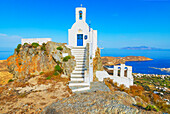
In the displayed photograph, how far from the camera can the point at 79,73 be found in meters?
14.6

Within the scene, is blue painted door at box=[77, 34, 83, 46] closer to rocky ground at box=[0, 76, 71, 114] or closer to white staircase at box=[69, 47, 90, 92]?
white staircase at box=[69, 47, 90, 92]

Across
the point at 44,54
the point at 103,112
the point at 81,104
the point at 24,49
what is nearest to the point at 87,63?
the point at 44,54

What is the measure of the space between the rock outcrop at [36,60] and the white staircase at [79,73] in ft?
3.36

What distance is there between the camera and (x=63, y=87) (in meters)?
11.7

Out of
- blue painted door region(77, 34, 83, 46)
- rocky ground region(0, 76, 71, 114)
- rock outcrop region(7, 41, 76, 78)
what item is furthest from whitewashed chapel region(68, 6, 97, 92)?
rocky ground region(0, 76, 71, 114)

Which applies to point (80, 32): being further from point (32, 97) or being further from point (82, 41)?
point (32, 97)

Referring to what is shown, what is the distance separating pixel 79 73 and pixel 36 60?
752 cm

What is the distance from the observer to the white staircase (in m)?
11.9

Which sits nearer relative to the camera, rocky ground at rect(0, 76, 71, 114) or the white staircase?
rocky ground at rect(0, 76, 71, 114)

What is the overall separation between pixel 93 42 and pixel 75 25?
5.03m

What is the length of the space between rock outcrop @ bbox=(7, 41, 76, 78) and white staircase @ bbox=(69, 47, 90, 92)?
1.03 m

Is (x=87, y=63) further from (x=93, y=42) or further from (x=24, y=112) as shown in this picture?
(x=24, y=112)

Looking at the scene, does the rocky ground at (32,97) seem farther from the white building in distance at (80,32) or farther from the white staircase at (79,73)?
the white building in distance at (80,32)

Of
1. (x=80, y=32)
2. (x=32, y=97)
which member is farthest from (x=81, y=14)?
(x=32, y=97)
